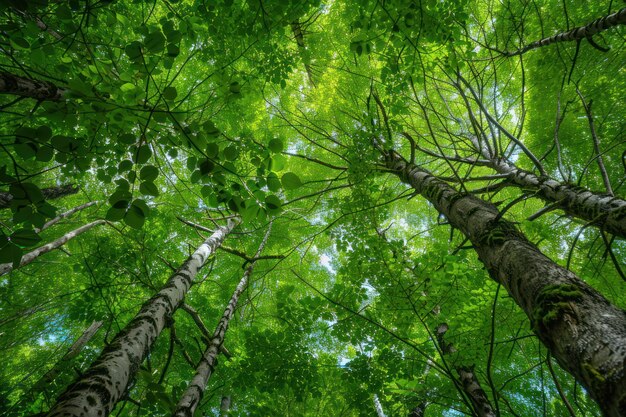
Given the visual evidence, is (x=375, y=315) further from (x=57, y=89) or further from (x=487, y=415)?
(x=57, y=89)

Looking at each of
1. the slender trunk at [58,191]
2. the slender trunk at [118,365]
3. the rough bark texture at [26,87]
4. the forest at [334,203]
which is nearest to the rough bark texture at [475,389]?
the forest at [334,203]

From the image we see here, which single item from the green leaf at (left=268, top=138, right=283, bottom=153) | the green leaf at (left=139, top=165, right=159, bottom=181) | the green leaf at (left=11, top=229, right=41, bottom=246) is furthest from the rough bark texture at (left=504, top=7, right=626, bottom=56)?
the green leaf at (left=11, top=229, right=41, bottom=246)

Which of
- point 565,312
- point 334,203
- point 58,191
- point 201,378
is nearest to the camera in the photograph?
point 565,312

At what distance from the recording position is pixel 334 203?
10.5 feet

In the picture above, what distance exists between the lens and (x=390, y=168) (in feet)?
12.0

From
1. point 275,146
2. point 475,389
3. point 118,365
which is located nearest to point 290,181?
point 275,146

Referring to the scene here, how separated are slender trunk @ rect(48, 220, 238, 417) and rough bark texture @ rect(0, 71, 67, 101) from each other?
1.44 meters

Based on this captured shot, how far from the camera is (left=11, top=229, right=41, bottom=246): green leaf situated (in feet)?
3.09

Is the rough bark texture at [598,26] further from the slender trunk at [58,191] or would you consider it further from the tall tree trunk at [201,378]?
the slender trunk at [58,191]

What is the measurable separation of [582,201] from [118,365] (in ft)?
10.2

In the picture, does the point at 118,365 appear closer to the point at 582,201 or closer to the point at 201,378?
the point at 201,378

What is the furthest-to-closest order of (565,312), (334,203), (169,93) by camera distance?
1. (334,203)
2. (169,93)
3. (565,312)

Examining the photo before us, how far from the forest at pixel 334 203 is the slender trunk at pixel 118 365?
0.02 m

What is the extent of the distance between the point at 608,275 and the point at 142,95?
5151 millimetres
